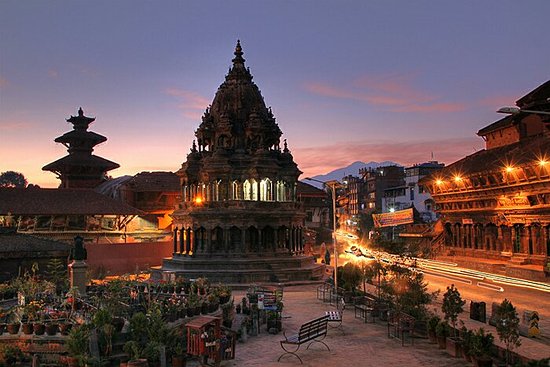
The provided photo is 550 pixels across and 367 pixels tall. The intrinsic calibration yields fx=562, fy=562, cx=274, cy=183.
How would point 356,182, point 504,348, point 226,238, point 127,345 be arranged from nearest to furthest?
point 127,345, point 504,348, point 226,238, point 356,182

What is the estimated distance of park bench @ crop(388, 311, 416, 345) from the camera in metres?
26.2

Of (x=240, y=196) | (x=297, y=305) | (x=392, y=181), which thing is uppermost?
(x=392, y=181)

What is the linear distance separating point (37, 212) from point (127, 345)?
42739 millimetres

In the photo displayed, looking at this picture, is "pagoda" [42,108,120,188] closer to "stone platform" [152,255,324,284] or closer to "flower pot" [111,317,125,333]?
"stone platform" [152,255,324,284]

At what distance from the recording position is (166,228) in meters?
78.7

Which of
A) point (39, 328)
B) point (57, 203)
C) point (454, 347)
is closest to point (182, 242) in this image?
point (57, 203)

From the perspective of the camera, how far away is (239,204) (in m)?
56.1

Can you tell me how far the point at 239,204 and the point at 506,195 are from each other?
84.0ft

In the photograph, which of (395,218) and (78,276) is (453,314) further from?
(395,218)

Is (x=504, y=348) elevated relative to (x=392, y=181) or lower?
lower

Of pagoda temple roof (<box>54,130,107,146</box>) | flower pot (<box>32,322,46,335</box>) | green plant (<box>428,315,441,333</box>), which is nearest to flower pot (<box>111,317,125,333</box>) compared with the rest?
flower pot (<box>32,322,46,335</box>)

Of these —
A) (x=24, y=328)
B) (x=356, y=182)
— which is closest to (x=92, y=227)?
(x=24, y=328)

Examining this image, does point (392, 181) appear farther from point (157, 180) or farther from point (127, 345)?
point (127, 345)

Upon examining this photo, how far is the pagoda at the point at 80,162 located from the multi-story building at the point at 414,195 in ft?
200
